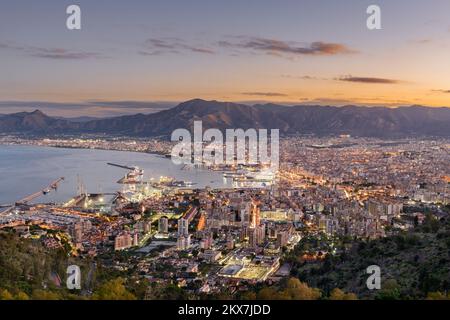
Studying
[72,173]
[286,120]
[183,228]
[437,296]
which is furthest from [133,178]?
[437,296]

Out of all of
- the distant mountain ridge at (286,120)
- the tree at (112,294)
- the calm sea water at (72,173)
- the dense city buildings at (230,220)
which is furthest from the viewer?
the distant mountain ridge at (286,120)

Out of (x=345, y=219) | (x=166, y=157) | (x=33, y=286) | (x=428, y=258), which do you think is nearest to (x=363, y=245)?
(x=428, y=258)

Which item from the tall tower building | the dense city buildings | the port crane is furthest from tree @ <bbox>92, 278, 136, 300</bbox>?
the port crane

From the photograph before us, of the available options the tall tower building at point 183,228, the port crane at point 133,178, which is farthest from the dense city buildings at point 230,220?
the port crane at point 133,178

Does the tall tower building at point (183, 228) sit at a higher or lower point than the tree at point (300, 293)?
lower

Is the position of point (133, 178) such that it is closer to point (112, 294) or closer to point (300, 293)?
point (300, 293)

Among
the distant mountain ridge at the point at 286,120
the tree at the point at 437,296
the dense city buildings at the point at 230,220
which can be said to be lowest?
the dense city buildings at the point at 230,220

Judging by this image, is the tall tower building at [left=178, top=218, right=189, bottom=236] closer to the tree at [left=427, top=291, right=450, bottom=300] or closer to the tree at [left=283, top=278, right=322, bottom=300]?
the tree at [left=283, top=278, right=322, bottom=300]

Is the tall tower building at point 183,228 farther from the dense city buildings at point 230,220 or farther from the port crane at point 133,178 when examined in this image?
the port crane at point 133,178
